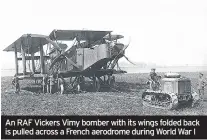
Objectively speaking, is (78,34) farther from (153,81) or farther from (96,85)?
(153,81)

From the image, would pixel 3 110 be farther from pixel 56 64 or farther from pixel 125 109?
pixel 56 64

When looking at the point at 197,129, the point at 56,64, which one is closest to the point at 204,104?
the point at 197,129

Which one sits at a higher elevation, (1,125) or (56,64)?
(56,64)

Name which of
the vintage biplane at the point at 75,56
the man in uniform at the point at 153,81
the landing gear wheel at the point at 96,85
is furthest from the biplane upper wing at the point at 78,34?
the man in uniform at the point at 153,81
